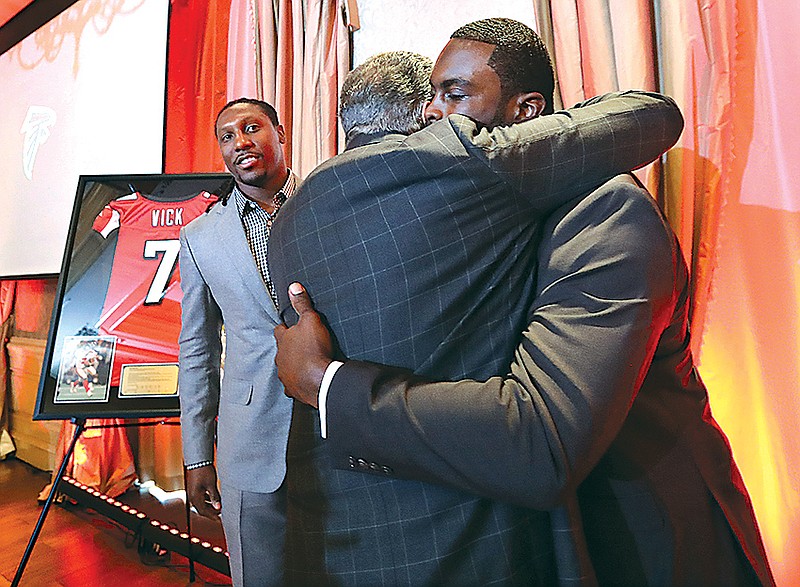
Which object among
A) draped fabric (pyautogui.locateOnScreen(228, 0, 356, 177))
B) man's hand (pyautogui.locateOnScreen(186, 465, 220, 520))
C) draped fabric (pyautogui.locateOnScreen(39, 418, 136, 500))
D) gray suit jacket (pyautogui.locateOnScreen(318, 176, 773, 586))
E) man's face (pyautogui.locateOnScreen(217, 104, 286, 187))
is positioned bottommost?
draped fabric (pyautogui.locateOnScreen(39, 418, 136, 500))

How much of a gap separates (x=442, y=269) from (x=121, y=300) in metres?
1.71

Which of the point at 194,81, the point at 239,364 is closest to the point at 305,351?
the point at 239,364

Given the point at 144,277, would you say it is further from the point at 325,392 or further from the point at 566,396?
the point at 566,396

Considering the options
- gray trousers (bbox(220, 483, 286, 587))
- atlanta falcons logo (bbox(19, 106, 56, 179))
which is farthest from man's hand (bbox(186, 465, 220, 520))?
atlanta falcons logo (bbox(19, 106, 56, 179))

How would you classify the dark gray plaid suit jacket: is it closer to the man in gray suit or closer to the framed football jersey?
the man in gray suit

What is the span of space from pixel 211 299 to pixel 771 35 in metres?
1.42

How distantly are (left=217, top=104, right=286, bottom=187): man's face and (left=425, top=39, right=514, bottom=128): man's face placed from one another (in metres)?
0.86

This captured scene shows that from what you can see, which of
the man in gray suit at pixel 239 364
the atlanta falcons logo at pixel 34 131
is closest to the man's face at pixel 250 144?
the man in gray suit at pixel 239 364

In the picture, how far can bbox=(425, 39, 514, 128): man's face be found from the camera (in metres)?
0.86

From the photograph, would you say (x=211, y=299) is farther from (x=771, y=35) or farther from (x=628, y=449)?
(x=771, y=35)

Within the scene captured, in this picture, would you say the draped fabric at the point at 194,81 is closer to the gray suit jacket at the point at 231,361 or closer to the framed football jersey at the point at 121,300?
the framed football jersey at the point at 121,300

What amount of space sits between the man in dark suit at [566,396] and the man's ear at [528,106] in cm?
3

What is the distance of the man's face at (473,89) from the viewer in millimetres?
858

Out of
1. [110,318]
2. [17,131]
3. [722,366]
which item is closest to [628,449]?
[722,366]
